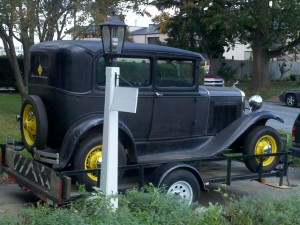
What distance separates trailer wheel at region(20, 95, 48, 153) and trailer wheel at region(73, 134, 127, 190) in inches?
24.8

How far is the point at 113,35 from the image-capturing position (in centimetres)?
588

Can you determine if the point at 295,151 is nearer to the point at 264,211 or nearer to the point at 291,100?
the point at 264,211

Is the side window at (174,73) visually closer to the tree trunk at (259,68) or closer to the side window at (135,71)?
the side window at (135,71)

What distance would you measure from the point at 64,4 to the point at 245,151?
9291 mm

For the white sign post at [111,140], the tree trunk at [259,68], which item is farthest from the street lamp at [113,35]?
the tree trunk at [259,68]

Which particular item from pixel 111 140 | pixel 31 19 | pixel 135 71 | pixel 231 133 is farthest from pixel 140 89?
pixel 31 19

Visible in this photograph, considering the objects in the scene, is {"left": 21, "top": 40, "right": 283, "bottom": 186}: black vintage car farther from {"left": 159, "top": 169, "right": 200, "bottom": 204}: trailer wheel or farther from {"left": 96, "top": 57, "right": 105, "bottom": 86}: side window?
{"left": 159, "top": 169, "right": 200, "bottom": 204}: trailer wheel

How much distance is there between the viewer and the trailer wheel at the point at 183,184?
23.8 ft

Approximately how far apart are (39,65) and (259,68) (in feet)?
81.8

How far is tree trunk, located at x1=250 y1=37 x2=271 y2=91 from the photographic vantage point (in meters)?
31.4

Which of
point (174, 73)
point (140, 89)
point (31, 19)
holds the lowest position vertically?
point (140, 89)

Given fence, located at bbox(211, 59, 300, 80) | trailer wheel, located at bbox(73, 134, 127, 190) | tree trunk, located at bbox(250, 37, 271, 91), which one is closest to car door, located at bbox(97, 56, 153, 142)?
trailer wheel, located at bbox(73, 134, 127, 190)

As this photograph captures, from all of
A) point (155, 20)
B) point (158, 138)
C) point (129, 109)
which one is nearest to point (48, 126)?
point (158, 138)

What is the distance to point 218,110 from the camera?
8695mm
